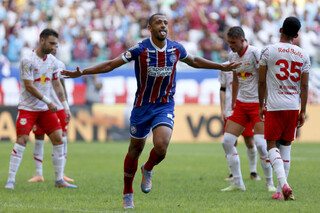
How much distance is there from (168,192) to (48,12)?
54.6 ft

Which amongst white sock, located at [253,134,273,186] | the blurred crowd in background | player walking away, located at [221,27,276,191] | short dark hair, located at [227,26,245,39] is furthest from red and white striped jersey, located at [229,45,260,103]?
the blurred crowd in background

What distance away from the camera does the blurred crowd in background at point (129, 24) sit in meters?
22.7

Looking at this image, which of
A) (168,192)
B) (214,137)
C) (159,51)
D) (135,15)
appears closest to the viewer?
(159,51)

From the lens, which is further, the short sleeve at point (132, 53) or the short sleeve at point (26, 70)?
the short sleeve at point (26, 70)

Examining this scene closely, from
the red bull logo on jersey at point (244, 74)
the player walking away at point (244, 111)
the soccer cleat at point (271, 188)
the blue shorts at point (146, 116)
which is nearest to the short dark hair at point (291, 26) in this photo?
the player walking away at point (244, 111)

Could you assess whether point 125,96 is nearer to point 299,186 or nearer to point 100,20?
point 100,20

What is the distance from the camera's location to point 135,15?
2438cm

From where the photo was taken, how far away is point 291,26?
299 inches

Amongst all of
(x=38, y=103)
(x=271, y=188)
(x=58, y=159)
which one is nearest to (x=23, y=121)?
(x=38, y=103)

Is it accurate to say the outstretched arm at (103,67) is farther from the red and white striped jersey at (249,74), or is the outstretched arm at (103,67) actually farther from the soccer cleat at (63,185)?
the soccer cleat at (63,185)

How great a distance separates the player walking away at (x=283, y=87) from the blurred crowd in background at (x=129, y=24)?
45.1 feet

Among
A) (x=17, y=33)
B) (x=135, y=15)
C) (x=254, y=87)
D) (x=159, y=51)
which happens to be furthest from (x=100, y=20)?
(x=159, y=51)

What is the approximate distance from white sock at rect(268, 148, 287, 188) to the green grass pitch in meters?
0.31

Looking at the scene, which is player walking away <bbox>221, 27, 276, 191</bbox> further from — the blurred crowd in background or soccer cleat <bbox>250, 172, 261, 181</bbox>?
the blurred crowd in background
